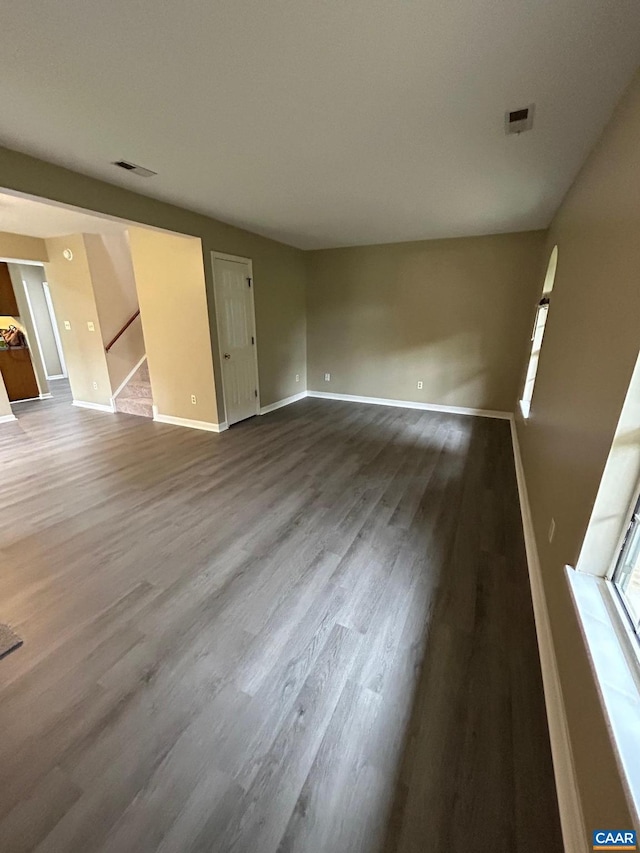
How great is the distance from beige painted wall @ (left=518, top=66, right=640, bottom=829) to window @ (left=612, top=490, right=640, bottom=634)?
0.42 ft

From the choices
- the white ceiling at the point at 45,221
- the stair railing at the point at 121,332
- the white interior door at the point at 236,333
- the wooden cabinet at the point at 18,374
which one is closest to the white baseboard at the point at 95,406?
the stair railing at the point at 121,332

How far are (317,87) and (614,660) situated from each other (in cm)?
258

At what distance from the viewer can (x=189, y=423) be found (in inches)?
188

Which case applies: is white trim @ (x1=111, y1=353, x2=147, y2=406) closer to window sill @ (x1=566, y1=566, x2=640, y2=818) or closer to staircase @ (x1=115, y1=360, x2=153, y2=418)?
staircase @ (x1=115, y1=360, x2=153, y2=418)

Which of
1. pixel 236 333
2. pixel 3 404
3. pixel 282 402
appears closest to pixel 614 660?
pixel 236 333

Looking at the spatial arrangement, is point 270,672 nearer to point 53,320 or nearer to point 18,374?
point 18,374

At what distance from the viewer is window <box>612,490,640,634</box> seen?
3.92ft

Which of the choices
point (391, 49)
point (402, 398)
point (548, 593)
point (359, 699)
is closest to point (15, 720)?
point (359, 699)

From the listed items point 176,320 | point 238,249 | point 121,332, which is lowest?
point 121,332

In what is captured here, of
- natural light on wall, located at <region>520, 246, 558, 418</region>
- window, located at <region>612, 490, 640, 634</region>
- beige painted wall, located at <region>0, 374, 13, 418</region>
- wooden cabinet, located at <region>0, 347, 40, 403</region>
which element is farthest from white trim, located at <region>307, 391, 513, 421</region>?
wooden cabinet, located at <region>0, 347, 40, 403</region>

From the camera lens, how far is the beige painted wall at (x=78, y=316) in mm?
5184

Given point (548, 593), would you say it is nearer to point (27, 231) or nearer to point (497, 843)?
point (497, 843)

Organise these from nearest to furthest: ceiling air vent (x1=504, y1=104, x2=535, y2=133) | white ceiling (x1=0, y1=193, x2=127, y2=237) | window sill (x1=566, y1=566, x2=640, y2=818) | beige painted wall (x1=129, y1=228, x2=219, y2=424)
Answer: window sill (x1=566, y1=566, x2=640, y2=818)
ceiling air vent (x1=504, y1=104, x2=535, y2=133)
white ceiling (x1=0, y1=193, x2=127, y2=237)
beige painted wall (x1=129, y1=228, x2=219, y2=424)

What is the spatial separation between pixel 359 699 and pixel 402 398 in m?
4.82
